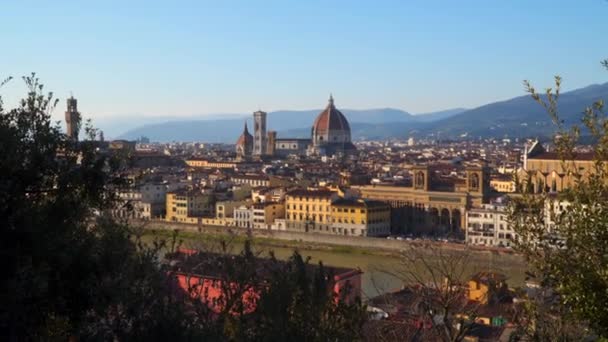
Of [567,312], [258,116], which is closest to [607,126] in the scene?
[567,312]

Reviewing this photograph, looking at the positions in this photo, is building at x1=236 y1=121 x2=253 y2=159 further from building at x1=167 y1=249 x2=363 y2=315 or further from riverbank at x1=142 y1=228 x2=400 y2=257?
building at x1=167 y1=249 x2=363 y2=315

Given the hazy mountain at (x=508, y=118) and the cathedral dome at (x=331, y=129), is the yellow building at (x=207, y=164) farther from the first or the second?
the hazy mountain at (x=508, y=118)

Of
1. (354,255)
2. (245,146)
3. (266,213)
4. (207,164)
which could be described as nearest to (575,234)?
(354,255)

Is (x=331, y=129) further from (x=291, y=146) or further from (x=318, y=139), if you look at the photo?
(x=291, y=146)

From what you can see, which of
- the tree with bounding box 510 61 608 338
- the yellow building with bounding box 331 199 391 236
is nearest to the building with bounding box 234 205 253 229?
the yellow building with bounding box 331 199 391 236

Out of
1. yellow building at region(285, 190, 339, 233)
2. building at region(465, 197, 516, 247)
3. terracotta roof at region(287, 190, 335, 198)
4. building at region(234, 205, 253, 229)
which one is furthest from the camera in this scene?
building at region(234, 205, 253, 229)
